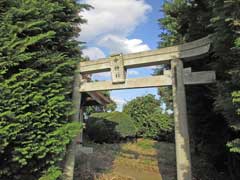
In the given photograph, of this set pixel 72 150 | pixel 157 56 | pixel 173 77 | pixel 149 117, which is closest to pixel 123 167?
pixel 72 150

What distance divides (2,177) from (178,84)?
377 cm

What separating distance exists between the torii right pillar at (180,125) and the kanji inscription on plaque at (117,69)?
119 centimetres

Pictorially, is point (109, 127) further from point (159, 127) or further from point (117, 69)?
point (117, 69)

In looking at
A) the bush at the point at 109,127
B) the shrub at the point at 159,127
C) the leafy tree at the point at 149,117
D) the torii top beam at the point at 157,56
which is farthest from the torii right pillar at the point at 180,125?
the shrub at the point at 159,127

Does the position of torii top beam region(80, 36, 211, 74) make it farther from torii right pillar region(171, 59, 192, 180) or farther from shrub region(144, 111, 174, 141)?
shrub region(144, 111, 174, 141)

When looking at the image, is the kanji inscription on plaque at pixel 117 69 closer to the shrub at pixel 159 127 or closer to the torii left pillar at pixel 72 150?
the torii left pillar at pixel 72 150

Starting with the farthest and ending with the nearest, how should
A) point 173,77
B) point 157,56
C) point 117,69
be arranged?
point 117,69 < point 157,56 < point 173,77

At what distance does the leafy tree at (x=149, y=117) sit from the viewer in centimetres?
1691

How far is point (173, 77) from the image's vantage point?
5711 millimetres

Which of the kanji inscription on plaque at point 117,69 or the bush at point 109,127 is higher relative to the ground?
the kanji inscription on plaque at point 117,69

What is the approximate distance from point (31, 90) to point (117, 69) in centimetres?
228

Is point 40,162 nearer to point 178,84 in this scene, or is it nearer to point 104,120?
point 178,84

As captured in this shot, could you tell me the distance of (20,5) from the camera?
477 centimetres

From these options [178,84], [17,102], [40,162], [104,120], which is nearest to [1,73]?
[17,102]
